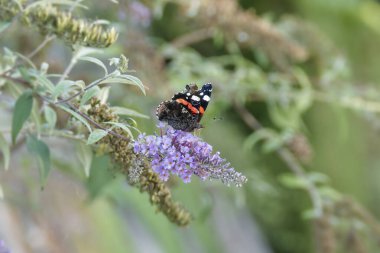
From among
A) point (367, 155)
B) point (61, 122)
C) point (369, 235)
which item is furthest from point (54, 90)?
point (367, 155)

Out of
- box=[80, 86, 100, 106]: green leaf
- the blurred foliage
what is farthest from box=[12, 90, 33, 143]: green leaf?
box=[80, 86, 100, 106]: green leaf

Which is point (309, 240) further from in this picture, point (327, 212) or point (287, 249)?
point (327, 212)

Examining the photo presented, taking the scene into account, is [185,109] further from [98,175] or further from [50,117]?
[98,175]

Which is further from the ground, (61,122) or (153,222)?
(153,222)

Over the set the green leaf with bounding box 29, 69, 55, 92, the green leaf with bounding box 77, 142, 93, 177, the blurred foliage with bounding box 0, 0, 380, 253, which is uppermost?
the blurred foliage with bounding box 0, 0, 380, 253

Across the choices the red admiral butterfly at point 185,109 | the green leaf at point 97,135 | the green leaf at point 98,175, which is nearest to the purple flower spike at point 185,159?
the green leaf at point 97,135

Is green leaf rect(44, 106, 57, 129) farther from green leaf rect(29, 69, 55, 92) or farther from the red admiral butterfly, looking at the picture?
the red admiral butterfly

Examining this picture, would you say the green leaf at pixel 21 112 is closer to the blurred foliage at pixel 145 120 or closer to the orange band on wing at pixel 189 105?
the blurred foliage at pixel 145 120

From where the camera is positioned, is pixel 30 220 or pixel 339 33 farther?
pixel 339 33
